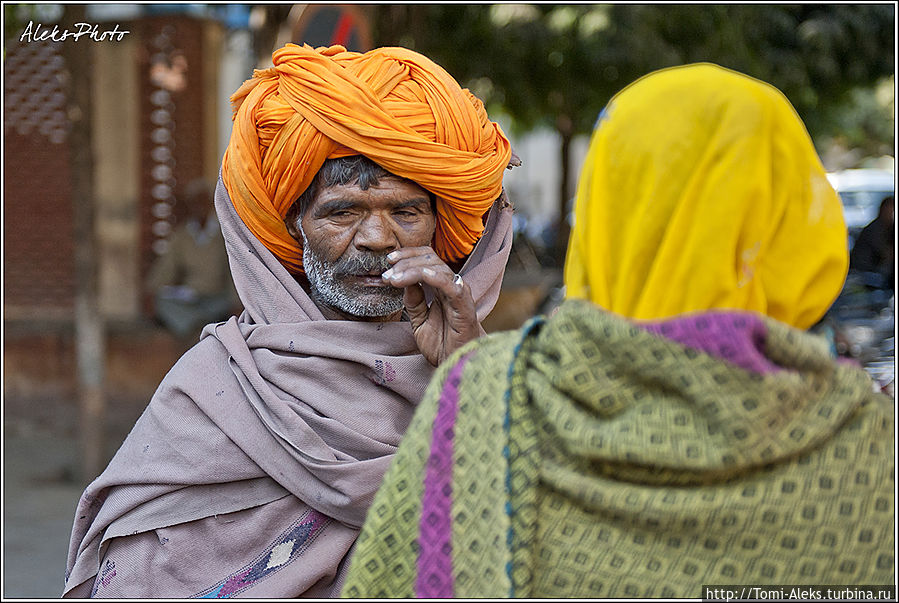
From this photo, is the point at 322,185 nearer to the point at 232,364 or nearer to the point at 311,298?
the point at 311,298

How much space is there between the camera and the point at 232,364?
7.38 feet

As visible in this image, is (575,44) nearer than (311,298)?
No

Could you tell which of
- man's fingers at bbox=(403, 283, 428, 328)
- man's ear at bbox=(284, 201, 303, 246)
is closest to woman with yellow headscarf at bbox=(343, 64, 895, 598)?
man's fingers at bbox=(403, 283, 428, 328)

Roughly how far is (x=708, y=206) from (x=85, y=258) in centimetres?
591

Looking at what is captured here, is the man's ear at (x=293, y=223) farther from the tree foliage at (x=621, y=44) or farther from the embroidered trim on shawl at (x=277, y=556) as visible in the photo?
the tree foliage at (x=621, y=44)

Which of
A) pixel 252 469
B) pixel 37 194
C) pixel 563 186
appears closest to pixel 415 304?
pixel 252 469

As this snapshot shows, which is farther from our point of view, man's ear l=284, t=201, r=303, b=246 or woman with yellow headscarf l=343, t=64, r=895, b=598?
man's ear l=284, t=201, r=303, b=246

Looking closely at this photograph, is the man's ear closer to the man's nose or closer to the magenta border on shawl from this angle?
the man's nose

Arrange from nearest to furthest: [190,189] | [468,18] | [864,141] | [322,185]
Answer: [322,185], [190,189], [468,18], [864,141]

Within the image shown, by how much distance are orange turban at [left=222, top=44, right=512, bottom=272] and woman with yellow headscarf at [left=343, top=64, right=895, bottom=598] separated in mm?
908

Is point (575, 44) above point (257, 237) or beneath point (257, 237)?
beneath

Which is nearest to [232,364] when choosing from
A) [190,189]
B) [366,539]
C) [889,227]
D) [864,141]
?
[366,539]

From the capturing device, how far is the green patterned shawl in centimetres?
123

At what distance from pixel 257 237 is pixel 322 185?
230 mm
